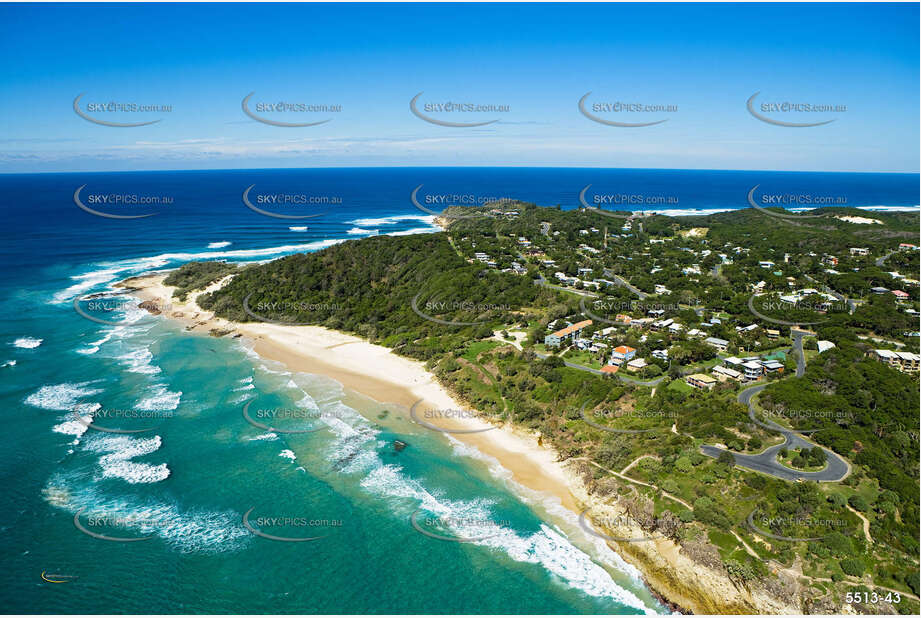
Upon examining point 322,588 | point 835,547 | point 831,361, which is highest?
point 831,361

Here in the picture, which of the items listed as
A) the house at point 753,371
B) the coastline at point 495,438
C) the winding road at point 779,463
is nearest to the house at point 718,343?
the house at point 753,371

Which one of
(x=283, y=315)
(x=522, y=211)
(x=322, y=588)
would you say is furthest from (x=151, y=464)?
(x=522, y=211)

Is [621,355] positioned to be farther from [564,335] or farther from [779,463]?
[779,463]

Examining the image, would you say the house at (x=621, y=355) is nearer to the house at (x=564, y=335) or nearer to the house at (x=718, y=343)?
the house at (x=564, y=335)

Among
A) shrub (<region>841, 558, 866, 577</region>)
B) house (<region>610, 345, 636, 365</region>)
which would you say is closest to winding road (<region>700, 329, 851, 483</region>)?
shrub (<region>841, 558, 866, 577</region>)

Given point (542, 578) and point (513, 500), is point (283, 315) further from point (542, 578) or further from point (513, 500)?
point (542, 578)

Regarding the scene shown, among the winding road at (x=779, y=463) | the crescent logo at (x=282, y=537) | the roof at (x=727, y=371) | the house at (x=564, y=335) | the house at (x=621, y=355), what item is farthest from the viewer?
the house at (x=564, y=335)

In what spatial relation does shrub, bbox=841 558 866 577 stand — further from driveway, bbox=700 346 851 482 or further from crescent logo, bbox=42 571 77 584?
crescent logo, bbox=42 571 77 584
